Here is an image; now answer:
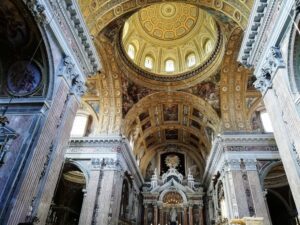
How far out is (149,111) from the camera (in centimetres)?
1919

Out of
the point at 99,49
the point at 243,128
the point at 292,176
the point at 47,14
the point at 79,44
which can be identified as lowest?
the point at 292,176

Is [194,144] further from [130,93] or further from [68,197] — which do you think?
[68,197]

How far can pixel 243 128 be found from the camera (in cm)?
1555

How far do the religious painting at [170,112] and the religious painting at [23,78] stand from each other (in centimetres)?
1271

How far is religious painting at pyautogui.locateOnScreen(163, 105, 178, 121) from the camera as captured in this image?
19.3m

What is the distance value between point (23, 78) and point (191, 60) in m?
13.6

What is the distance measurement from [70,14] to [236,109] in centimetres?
1247

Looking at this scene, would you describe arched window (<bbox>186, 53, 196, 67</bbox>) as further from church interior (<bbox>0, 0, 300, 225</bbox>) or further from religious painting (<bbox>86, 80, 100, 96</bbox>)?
religious painting (<bbox>86, 80, 100, 96</bbox>)

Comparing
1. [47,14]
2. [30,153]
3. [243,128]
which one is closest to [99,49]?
[47,14]

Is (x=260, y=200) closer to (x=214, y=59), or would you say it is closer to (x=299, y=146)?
(x=299, y=146)

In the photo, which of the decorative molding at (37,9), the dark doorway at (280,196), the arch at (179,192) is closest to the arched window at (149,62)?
the arch at (179,192)

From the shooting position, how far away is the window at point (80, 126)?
16.2 meters

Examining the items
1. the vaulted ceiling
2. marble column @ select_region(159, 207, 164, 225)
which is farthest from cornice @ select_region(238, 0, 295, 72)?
marble column @ select_region(159, 207, 164, 225)

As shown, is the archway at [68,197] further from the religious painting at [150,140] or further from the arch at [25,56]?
the arch at [25,56]
